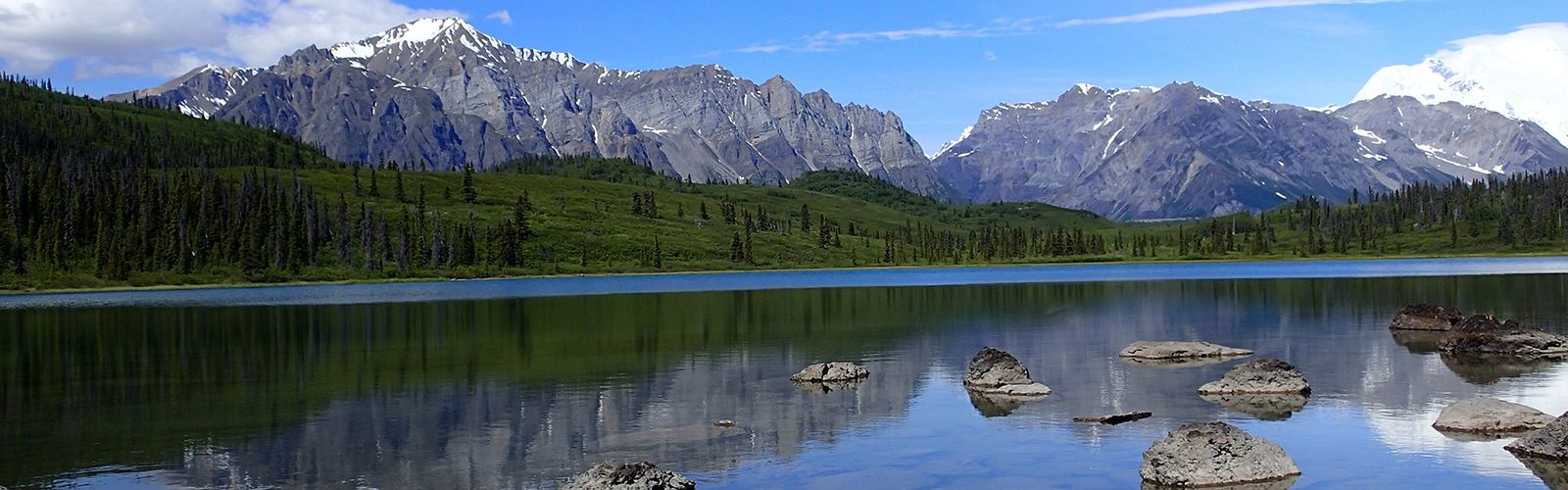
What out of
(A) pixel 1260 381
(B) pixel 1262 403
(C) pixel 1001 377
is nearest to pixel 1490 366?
(A) pixel 1260 381

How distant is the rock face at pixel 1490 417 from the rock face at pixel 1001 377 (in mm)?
15653

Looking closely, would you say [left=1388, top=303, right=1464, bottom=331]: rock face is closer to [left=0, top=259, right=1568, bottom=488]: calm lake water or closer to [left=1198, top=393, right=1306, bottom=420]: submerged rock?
[left=0, top=259, right=1568, bottom=488]: calm lake water

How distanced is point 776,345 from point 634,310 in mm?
48638

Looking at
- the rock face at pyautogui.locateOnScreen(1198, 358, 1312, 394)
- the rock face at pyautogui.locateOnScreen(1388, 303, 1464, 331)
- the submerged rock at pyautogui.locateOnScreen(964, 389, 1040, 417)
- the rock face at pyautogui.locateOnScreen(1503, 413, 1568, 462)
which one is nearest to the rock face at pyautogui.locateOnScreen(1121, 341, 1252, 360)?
the rock face at pyautogui.locateOnScreen(1198, 358, 1312, 394)

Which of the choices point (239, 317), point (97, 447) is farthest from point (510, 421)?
point (239, 317)

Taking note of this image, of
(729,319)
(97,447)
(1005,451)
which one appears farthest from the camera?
(729,319)

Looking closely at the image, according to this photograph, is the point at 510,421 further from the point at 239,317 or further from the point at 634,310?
the point at 239,317

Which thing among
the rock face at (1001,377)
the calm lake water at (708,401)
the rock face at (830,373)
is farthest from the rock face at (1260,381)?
the rock face at (830,373)

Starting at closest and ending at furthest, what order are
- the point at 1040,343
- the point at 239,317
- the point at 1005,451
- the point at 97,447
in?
the point at 1005,451, the point at 97,447, the point at 1040,343, the point at 239,317

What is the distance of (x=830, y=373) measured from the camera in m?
59.1

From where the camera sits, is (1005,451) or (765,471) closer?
(765,471)

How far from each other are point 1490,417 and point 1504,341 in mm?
27596

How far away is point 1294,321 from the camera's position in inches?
3629

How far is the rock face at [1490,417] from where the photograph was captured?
137 feet
